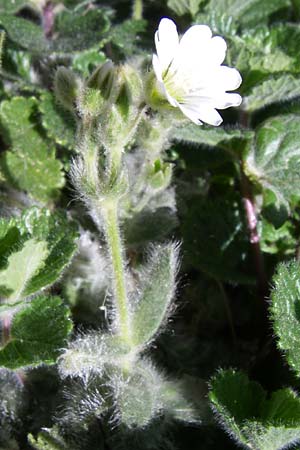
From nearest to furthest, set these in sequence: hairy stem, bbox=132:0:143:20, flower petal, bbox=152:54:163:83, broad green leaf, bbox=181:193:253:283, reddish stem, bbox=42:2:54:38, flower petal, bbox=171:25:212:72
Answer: flower petal, bbox=152:54:163:83, flower petal, bbox=171:25:212:72, broad green leaf, bbox=181:193:253:283, reddish stem, bbox=42:2:54:38, hairy stem, bbox=132:0:143:20

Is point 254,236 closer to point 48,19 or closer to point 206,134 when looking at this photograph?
point 206,134

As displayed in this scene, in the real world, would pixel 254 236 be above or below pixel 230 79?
below

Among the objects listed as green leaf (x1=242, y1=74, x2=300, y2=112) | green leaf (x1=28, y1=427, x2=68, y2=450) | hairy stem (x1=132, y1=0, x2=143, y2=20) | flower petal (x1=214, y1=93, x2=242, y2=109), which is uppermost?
flower petal (x1=214, y1=93, x2=242, y2=109)

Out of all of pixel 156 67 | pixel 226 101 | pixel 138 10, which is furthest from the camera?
pixel 138 10

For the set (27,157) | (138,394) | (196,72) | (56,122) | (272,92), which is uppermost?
(196,72)

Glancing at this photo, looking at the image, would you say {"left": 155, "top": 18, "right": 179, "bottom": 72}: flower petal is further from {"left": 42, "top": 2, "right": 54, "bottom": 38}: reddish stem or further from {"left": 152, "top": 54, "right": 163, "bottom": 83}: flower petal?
{"left": 42, "top": 2, "right": 54, "bottom": 38}: reddish stem

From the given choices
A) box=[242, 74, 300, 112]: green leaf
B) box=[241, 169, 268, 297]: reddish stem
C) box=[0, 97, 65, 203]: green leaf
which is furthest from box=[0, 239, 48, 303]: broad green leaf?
box=[242, 74, 300, 112]: green leaf

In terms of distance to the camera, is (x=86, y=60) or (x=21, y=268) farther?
(x=86, y=60)

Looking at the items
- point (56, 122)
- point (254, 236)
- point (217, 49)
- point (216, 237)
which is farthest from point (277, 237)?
point (56, 122)
